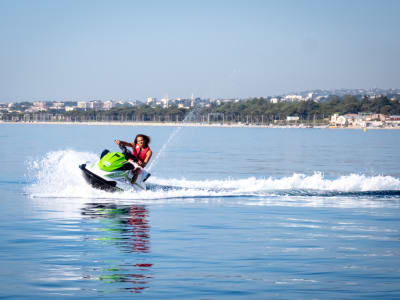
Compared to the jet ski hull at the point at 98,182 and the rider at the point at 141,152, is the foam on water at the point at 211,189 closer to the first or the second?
the jet ski hull at the point at 98,182

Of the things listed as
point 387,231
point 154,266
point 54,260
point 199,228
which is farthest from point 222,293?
point 387,231

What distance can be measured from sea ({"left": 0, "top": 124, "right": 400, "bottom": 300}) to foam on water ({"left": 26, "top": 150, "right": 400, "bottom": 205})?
0.04 meters

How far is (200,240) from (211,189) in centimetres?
878

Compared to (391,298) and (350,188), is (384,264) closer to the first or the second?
(391,298)

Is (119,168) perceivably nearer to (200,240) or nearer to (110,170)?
(110,170)

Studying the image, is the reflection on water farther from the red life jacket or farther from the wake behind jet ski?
the red life jacket

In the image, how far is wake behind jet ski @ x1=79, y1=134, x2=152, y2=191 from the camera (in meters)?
17.8

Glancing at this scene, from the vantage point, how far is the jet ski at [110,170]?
17.8 metres

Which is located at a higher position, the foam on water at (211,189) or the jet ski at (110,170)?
the jet ski at (110,170)

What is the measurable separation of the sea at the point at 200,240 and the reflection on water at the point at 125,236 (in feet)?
0.07

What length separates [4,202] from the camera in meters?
17.8

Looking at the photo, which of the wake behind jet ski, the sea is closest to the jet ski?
the wake behind jet ski

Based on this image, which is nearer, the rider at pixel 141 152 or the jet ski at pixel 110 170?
the jet ski at pixel 110 170

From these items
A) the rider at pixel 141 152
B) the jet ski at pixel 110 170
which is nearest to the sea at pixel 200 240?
the jet ski at pixel 110 170
